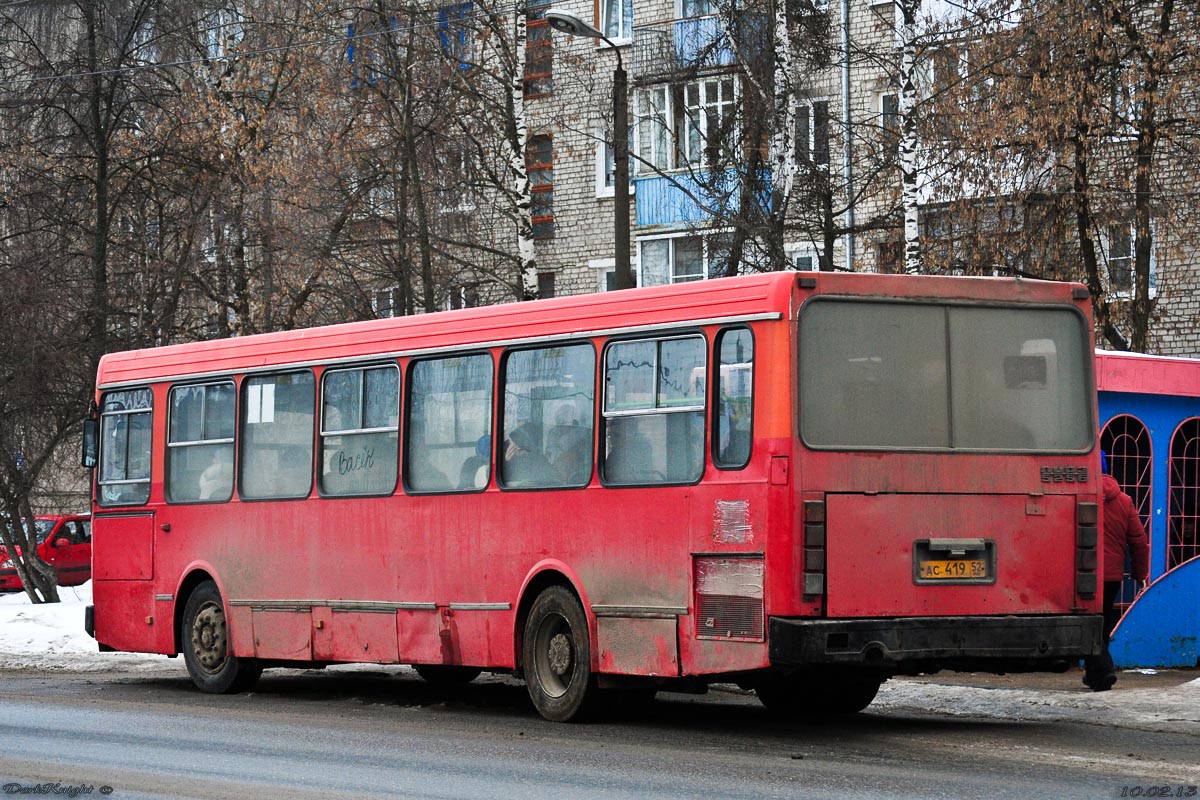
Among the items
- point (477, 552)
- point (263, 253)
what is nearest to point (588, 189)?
point (263, 253)

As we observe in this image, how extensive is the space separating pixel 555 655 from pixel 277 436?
4146 millimetres

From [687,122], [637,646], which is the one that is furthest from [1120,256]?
[637,646]

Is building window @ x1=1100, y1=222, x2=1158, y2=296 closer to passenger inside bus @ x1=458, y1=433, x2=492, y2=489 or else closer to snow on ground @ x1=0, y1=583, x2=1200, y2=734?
snow on ground @ x1=0, y1=583, x2=1200, y2=734

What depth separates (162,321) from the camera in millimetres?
31734

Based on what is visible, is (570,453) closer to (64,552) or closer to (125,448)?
(125,448)

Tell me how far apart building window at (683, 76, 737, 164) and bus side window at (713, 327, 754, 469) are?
1609cm

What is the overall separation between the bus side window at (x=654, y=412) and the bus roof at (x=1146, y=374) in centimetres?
509

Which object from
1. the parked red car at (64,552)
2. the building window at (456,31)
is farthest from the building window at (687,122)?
the parked red car at (64,552)

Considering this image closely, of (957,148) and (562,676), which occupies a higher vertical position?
(957,148)

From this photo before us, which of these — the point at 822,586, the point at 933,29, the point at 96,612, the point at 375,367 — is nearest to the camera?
the point at 822,586

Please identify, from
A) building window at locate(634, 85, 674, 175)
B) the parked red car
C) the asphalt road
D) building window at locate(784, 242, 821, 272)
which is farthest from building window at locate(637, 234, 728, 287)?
the asphalt road

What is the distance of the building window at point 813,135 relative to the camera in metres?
28.9

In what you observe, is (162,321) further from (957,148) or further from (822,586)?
(822,586)

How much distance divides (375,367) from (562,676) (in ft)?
10.7
